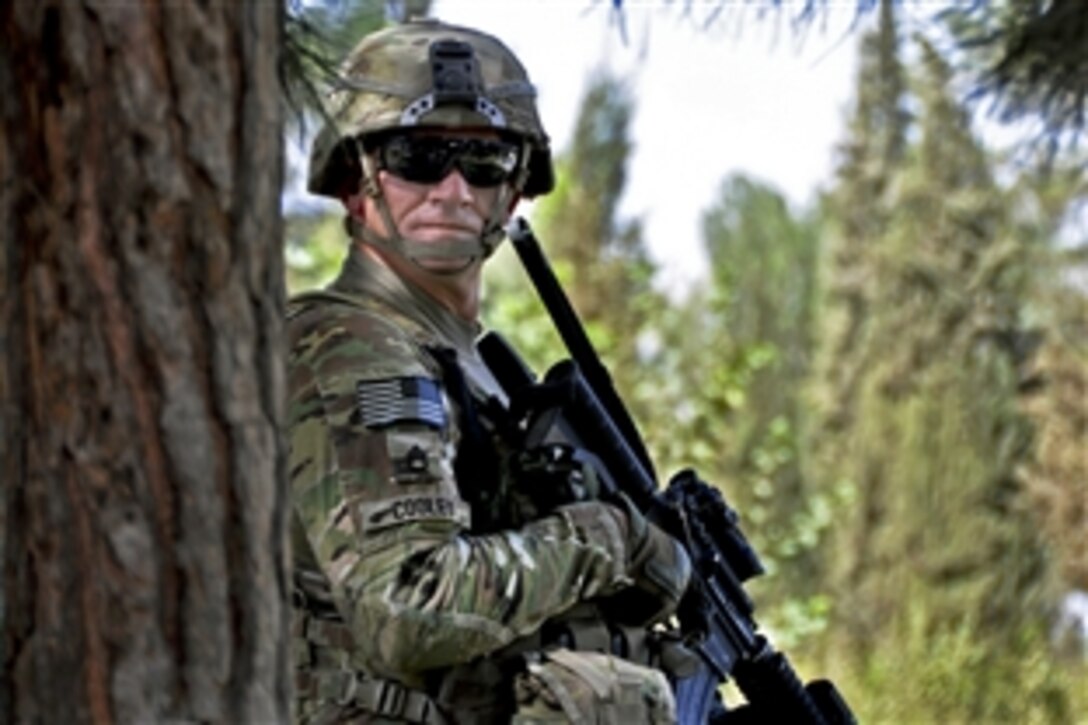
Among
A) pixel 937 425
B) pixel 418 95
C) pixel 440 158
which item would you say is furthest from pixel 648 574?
pixel 937 425

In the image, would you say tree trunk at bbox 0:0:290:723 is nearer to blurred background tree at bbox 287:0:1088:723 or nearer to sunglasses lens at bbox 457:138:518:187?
sunglasses lens at bbox 457:138:518:187

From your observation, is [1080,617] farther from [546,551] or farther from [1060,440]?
[546,551]

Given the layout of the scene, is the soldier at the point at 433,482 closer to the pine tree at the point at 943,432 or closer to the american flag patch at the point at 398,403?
the american flag patch at the point at 398,403

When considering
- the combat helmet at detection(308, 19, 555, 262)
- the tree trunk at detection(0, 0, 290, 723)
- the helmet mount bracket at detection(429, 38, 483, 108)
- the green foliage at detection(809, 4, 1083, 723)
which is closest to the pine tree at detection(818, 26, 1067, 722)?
the green foliage at detection(809, 4, 1083, 723)

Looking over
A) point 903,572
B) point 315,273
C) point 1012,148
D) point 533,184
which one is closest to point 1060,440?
point 903,572

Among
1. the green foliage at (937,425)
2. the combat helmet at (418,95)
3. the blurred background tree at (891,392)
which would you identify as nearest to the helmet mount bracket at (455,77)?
the combat helmet at (418,95)

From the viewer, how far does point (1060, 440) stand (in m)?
21.4

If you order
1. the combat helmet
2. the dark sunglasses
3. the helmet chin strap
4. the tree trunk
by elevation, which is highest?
the combat helmet

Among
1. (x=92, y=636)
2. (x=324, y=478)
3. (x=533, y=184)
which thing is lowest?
(x=92, y=636)

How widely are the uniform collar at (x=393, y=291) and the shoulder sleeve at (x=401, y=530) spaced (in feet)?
0.87

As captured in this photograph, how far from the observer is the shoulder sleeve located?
11.9 ft

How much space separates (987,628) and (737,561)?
16.1m

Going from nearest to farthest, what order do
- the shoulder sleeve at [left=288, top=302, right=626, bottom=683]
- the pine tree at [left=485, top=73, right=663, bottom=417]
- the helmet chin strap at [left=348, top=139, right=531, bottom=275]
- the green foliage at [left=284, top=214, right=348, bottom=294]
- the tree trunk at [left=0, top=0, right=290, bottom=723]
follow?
1. the tree trunk at [left=0, top=0, right=290, bottom=723]
2. the shoulder sleeve at [left=288, top=302, right=626, bottom=683]
3. the helmet chin strap at [left=348, top=139, right=531, bottom=275]
4. the green foliage at [left=284, top=214, right=348, bottom=294]
5. the pine tree at [left=485, top=73, right=663, bottom=417]

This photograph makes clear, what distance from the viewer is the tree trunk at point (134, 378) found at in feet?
8.91
